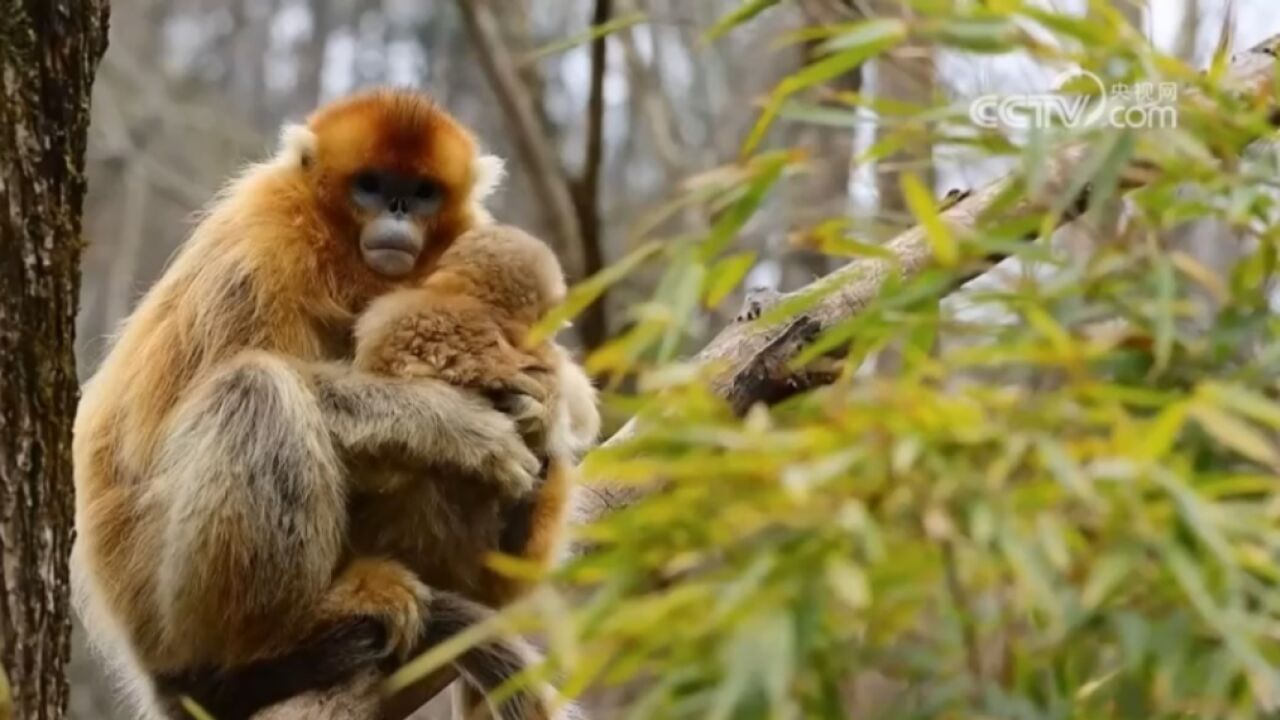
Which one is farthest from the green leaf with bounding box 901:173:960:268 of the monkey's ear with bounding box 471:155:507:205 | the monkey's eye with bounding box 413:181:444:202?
the monkey's ear with bounding box 471:155:507:205

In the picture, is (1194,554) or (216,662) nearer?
(1194,554)

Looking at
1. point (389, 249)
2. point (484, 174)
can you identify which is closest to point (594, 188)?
point (484, 174)

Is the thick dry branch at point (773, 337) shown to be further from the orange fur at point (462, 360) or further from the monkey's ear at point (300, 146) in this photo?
the monkey's ear at point (300, 146)

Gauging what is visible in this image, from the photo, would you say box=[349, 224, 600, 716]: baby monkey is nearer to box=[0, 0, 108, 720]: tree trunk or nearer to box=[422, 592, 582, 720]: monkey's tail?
box=[422, 592, 582, 720]: monkey's tail

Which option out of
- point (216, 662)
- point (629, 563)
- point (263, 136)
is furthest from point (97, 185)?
point (629, 563)

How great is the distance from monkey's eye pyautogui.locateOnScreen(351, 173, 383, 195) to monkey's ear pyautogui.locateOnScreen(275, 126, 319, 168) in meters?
0.14

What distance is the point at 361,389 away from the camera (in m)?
3.93

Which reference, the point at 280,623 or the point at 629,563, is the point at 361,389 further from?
the point at 629,563

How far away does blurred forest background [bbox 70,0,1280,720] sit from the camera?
6.90 m

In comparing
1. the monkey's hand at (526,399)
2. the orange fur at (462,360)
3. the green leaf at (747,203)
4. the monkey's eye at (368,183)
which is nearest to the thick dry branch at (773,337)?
the monkey's hand at (526,399)

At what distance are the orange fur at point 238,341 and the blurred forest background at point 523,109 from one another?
73 cm

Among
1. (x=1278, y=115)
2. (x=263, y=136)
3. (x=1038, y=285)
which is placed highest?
(x=1038, y=285)

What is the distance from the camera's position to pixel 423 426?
3879 millimetres

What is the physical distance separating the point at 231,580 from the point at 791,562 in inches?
92.4
